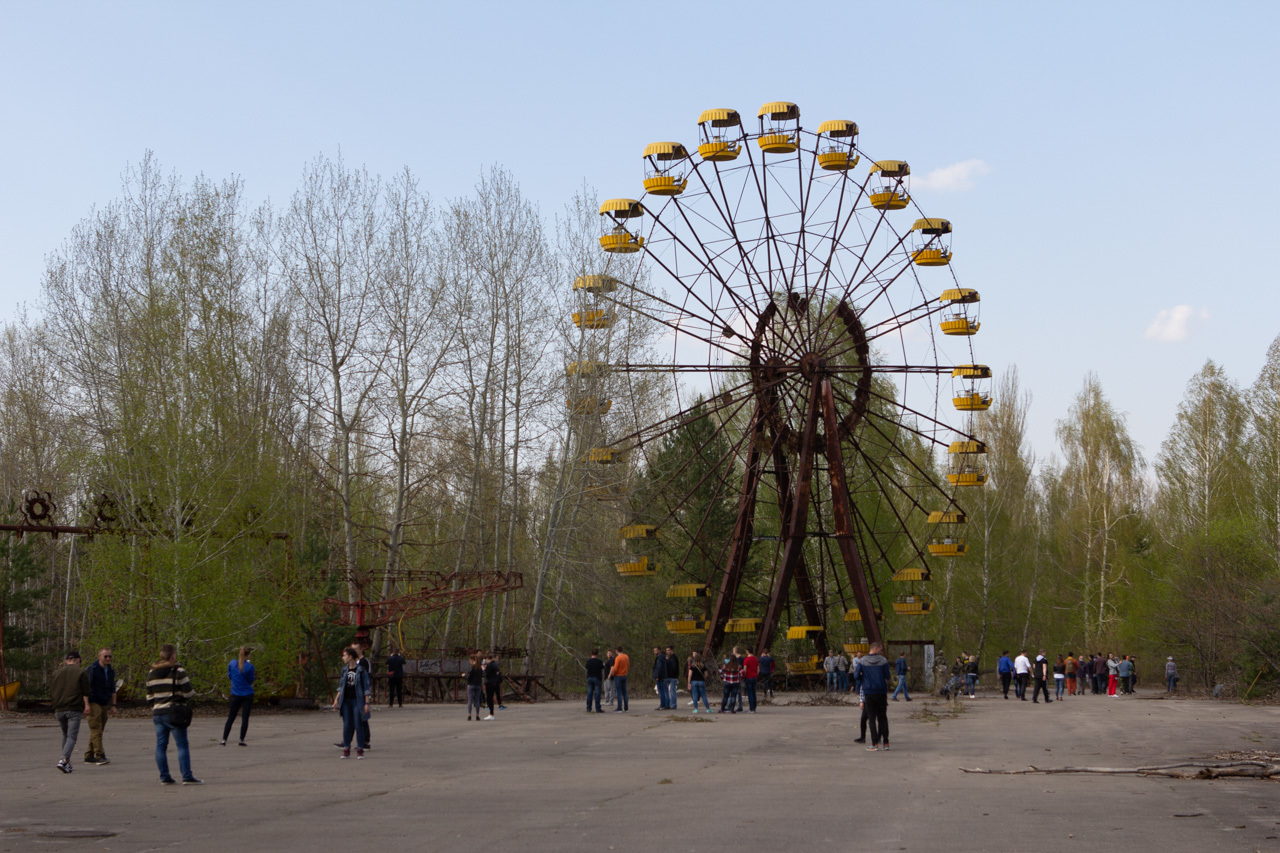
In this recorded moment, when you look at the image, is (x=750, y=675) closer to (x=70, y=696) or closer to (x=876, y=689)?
(x=876, y=689)

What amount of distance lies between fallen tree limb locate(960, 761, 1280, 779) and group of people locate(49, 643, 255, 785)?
8.98m

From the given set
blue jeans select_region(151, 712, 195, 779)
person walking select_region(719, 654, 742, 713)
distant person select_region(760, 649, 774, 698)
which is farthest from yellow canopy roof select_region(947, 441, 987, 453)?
blue jeans select_region(151, 712, 195, 779)

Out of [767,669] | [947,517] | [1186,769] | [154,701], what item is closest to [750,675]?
[767,669]

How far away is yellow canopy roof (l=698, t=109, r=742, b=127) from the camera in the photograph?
35625 mm

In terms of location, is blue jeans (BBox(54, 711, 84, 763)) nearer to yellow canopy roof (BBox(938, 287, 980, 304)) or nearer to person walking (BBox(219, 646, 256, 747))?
person walking (BBox(219, 646, 256, 747))

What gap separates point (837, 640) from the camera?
50.2 metres

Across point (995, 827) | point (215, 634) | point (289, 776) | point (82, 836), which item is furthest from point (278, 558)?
point (995, 827)

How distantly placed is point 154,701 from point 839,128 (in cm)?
2759

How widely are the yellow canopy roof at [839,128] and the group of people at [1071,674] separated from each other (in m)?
16.0

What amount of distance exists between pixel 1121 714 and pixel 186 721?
21394 mm

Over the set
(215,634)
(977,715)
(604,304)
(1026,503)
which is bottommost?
(977,715)

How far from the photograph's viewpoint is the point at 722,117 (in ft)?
117

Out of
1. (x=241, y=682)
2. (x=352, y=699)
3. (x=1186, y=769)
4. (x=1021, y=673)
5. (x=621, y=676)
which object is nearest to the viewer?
(x=1186, y=769)

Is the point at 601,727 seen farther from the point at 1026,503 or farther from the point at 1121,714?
the point at 1026,503
